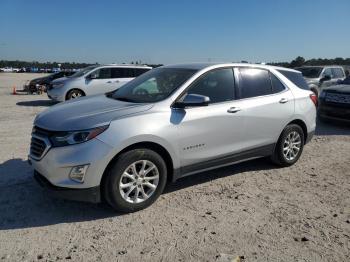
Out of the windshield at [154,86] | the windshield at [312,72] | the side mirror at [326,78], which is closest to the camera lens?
the windshield at [154,86]

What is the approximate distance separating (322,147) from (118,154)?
508cm

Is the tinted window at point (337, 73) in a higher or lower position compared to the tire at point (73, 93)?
higher

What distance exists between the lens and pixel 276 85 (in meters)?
5.76

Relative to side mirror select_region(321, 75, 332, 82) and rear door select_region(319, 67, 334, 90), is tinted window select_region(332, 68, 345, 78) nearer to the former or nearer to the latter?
rear door select_region(319, 67, 334, 90)

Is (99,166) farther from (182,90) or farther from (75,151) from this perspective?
(182,90)

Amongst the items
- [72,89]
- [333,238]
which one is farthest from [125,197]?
[72,89]

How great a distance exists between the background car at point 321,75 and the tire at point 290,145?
8.41 metres

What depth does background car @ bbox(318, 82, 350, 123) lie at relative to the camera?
9513mm

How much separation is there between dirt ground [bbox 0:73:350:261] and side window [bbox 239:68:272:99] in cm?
129

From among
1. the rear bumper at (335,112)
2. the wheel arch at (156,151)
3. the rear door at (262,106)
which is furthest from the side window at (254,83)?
the rear bumper at (335,112)

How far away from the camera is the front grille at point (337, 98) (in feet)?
31.2

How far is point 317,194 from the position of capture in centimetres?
492

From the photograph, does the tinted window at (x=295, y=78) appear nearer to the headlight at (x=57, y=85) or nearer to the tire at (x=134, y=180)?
the tire at (x=134, y=180)

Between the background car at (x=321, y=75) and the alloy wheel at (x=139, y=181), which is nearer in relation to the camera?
the alloy wheel at (x=139, y=181)
